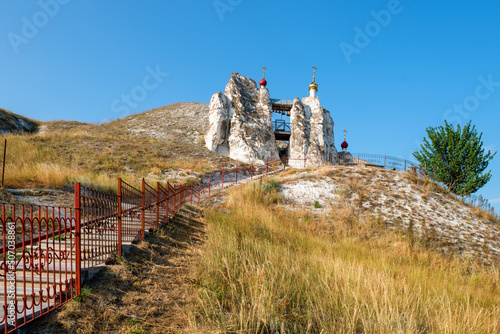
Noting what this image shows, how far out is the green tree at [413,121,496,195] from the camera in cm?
2822

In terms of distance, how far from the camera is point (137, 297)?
14.7ft

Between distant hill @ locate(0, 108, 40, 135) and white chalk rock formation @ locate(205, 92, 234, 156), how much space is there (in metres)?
23.9

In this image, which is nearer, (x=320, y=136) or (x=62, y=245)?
(x=62, y=245)

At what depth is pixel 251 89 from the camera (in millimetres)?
36750

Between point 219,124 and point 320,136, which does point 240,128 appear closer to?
point 219,124

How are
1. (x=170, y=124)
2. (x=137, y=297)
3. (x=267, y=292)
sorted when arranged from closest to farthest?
(x=267, y=292) < (x=137, y=297) < (x=170, y=124)

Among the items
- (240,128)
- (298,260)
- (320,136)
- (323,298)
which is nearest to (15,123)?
(240,128)

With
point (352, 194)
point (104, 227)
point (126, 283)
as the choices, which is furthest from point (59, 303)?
point (352, 194)

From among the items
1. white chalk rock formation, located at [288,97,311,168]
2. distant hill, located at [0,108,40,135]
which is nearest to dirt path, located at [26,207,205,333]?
white chalk rock formation, located at [288,97,311,168]

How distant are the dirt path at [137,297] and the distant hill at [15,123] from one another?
38.0 m

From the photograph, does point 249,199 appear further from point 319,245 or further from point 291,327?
point 291,327

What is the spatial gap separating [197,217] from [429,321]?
9289 mm

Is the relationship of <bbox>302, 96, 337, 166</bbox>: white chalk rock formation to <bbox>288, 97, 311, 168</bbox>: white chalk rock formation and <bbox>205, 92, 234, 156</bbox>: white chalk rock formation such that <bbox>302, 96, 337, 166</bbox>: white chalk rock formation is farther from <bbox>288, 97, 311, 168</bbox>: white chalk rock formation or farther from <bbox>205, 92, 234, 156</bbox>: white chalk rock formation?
<bbox>205, 92, 234, 156</bbox>: white chalk rock formation

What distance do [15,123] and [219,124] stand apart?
27.6 m
